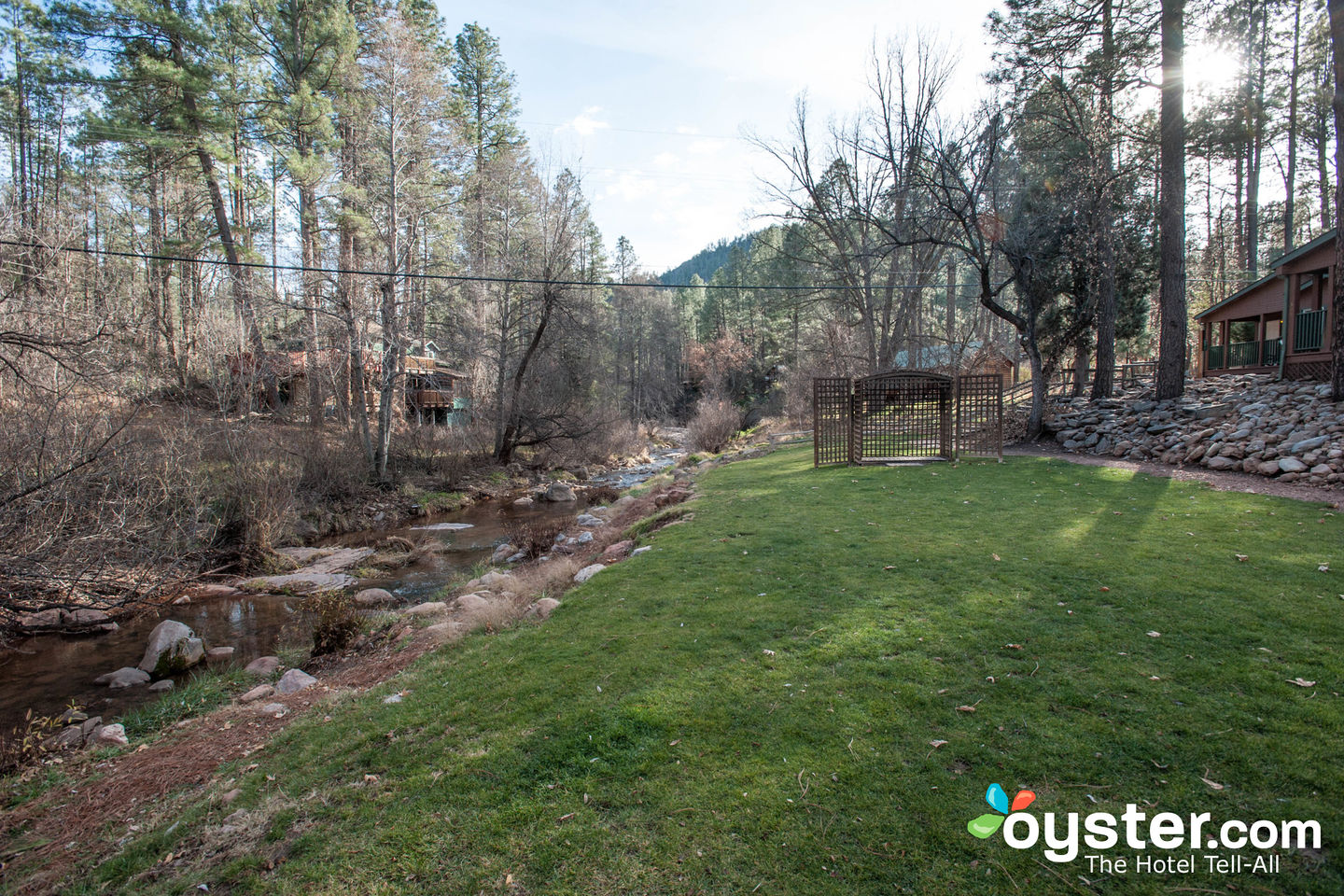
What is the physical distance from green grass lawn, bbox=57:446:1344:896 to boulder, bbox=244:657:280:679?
221 cm

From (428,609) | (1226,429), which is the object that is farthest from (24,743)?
(1226,429)

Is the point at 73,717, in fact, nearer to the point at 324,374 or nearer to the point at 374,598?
the point at 374,598

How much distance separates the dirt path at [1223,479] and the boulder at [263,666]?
12.0 m

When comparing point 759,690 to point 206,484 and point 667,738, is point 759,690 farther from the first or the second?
point 206,484

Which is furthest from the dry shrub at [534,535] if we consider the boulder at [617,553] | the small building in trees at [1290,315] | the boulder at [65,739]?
the small building in trees at [1290,315]

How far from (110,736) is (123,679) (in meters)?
1.81

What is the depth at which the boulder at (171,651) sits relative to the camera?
21.0 feet

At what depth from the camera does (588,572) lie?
704 cm

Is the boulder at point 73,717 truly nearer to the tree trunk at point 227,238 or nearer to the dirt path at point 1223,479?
the tree trunk at point 227,238

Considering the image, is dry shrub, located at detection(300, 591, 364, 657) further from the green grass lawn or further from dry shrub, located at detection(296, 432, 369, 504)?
dry shrub, located at detection(296, 432, 369, 504)

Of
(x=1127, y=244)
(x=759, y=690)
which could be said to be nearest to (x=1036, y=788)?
(x=759, y=690)

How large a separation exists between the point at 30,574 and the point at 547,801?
20.0 feet

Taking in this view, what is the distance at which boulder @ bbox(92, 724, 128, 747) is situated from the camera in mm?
4754

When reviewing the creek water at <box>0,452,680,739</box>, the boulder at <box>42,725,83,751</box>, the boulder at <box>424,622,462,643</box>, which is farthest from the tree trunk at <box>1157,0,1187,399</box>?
the boulder at <box>42,725,83,751</box>
